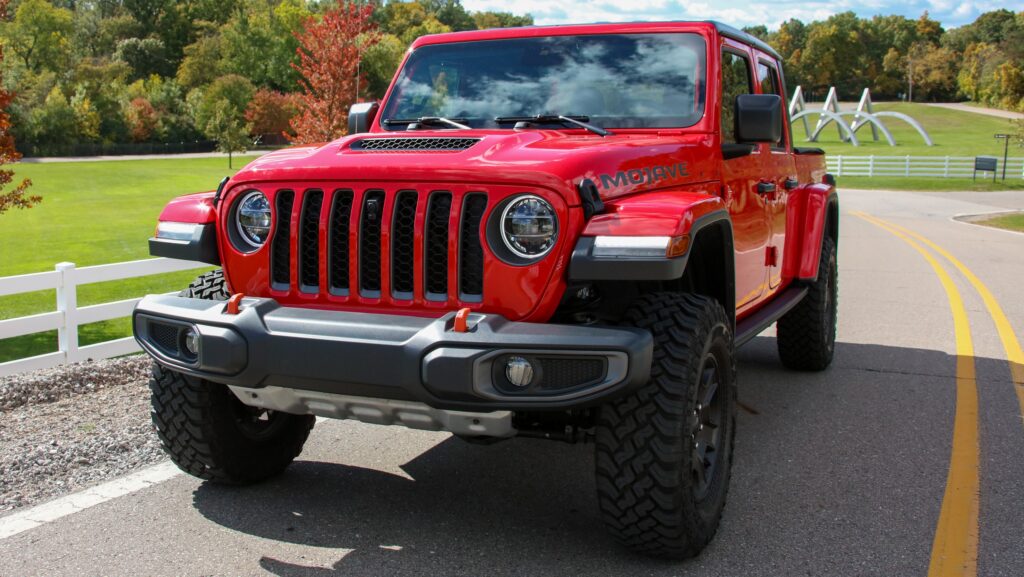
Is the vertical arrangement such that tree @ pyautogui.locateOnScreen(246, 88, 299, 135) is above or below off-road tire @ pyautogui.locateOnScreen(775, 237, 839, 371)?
above

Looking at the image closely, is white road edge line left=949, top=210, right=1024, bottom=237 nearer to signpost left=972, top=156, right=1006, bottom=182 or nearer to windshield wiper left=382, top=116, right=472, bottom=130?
signpost left=972, top=156, right=1006, bottom=182

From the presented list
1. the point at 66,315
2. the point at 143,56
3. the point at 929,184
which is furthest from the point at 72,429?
the point at 143,56

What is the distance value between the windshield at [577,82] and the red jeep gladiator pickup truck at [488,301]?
3cm

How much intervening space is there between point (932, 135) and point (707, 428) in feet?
290

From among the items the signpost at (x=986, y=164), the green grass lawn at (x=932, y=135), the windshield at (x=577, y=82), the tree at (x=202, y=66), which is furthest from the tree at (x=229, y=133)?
the windshield at (x=577, y=82)

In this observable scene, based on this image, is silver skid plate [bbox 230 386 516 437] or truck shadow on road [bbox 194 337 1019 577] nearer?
silver skid plate [bbox 230 386 516 437]

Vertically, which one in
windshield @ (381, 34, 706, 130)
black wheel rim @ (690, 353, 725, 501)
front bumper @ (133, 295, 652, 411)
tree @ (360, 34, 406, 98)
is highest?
tree @ (360, 34, 406, 98)

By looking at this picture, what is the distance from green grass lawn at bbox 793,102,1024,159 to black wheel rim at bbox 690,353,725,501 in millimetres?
→ 59428

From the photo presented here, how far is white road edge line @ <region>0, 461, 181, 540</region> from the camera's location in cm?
419

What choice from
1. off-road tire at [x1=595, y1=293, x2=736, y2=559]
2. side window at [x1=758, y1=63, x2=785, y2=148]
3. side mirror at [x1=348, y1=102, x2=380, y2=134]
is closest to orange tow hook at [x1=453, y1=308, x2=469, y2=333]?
off-road tire at [x1=595, y1=293, x2=736, y2=559]

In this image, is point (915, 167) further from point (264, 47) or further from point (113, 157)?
point (264, 47)

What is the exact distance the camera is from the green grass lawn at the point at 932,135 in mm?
63969

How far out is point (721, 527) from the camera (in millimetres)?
4234

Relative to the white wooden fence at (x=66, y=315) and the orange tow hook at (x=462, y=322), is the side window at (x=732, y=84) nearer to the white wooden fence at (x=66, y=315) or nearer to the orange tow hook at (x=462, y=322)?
the orange tow hook at (x=462, y=322)
